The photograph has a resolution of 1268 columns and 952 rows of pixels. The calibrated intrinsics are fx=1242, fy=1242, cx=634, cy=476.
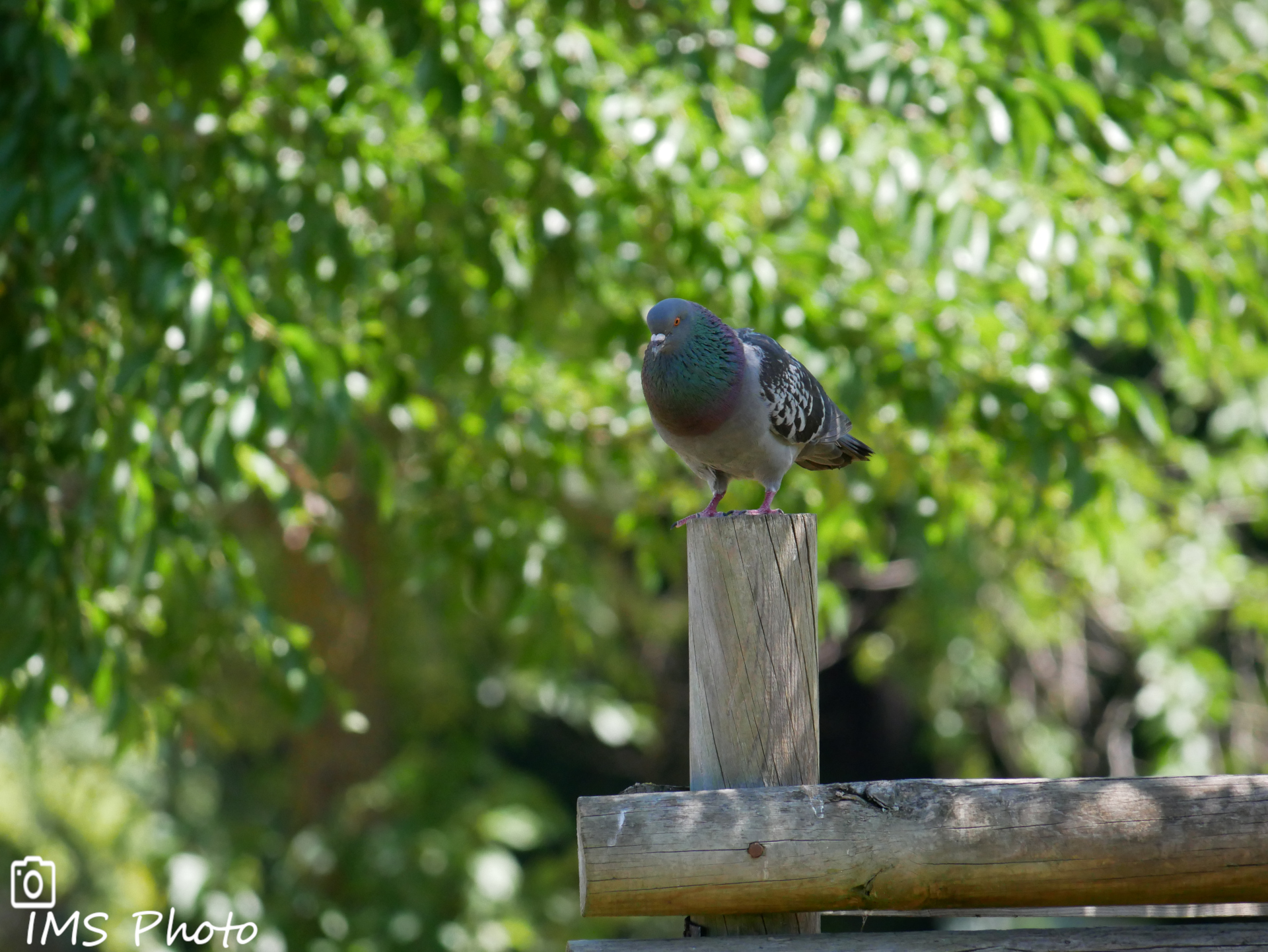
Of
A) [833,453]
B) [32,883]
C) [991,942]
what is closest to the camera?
[991,942]

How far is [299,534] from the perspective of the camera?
212 inches

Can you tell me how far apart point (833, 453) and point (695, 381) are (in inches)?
23.6

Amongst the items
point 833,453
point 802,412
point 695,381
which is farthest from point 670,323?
point 833,453

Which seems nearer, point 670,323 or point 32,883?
point 670,323

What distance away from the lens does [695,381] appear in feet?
7.88

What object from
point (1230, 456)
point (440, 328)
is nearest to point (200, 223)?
point (440, 328)

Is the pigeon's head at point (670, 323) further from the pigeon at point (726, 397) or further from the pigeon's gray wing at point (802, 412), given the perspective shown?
the pigeon's gray wing at point (802, 412)

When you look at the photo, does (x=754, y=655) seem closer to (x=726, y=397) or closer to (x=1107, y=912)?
(x=726, y=397)

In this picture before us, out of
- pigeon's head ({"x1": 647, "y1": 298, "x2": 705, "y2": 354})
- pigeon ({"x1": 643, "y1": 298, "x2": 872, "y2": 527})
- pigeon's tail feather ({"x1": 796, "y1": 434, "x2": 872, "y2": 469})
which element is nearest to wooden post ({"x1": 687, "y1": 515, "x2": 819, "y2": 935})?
pigeon ({"x1": 643, "y1": 298, "x2": 872, "y2": 527})

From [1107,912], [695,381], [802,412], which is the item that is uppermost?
[695,381]

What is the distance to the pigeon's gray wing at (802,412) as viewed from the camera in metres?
2.54

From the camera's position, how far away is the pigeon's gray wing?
2545 millimetres

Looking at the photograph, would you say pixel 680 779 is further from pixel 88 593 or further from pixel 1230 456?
pixel 88 593

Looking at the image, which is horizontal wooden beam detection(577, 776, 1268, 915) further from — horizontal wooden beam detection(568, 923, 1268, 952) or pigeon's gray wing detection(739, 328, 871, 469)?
pigeon's gray wing detection(739, 328, 871, 469)
